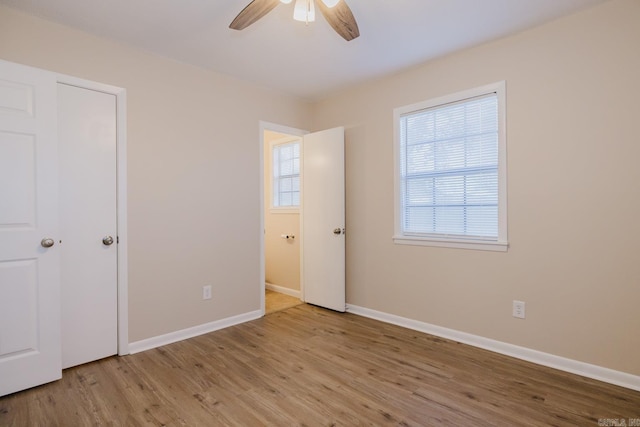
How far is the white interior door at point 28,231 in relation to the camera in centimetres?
212

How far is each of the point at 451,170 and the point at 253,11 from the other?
6.84 feet

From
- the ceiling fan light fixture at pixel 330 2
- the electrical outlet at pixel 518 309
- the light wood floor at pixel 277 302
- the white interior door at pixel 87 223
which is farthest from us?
the light wood floor at pixel 277 302

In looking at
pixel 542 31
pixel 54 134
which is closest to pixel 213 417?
pixel 54 134

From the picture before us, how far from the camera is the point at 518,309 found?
2.63 metres

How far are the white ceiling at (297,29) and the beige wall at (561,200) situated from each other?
0.23m

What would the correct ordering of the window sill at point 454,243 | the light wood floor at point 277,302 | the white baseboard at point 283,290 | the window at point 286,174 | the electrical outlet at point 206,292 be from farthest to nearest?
the window at point 286,174 → the white baseboard at point 283,290 → the light wood floor at point 277,302 → the electrical outlet at point 206,292 → the window sill at point 454,243

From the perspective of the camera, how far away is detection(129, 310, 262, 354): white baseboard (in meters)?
2.78

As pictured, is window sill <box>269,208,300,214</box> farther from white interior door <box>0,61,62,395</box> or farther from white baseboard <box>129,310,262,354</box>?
white interior door <box>0,61,62,395</box>

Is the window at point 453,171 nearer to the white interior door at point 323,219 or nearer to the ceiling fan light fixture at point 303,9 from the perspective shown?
the white interior door at point 323,219

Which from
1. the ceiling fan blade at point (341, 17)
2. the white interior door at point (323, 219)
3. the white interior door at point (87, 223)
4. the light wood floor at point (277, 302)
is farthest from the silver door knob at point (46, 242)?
the white interior door at point (323, 219)

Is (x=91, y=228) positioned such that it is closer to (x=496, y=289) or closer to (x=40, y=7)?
(x=40, y=7)

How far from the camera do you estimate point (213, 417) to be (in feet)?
6.25

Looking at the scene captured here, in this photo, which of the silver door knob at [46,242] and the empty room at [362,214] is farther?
the silver door knob at [46,242]

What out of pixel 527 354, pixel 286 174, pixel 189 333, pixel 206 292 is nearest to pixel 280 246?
pixel 286 174
